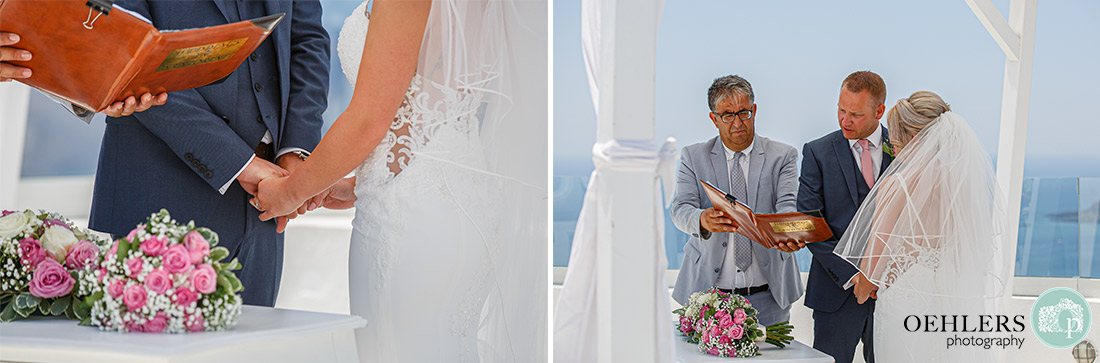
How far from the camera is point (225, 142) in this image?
226cm

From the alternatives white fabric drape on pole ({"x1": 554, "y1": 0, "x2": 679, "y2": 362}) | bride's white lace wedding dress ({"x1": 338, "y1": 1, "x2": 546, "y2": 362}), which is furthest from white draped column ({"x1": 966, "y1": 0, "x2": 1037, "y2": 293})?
bride's white lace wedding dress ({"x1": 338, "y1": 1, "x2": 546, "y2": 362})

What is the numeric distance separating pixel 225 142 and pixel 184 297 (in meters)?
0.93

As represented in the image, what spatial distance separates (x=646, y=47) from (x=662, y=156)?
0.26m

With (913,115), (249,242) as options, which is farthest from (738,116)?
(249,242)

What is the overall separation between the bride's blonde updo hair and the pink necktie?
167 mm

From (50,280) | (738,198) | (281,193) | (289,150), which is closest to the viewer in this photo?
(50,280)

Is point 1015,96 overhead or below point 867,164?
overhead

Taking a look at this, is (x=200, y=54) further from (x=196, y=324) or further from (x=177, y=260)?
(x=196, y=324)

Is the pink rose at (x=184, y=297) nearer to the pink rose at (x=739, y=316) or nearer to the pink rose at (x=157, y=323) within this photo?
the pink rose at (x=157, y=323)

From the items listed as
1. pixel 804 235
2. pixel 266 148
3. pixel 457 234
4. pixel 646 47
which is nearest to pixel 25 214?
pixel 266 148

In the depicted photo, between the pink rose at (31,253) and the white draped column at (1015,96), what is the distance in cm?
419

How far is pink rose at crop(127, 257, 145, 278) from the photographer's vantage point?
4.82 ft

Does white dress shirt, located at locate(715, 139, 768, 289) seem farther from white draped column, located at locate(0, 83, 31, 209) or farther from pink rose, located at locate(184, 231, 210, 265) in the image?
white draped column, located at locate(0, 83, 31, 209)

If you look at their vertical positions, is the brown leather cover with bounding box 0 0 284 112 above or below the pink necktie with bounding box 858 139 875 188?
above
